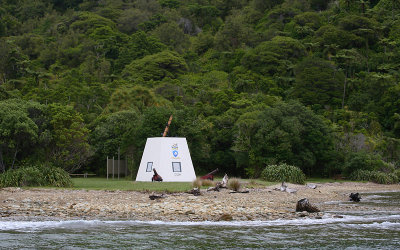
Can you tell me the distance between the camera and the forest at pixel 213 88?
127 feet

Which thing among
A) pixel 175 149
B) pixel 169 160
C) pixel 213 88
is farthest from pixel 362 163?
pixel 213 88

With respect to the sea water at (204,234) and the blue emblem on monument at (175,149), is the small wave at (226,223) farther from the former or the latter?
the blue emblem on monument at (175,149)

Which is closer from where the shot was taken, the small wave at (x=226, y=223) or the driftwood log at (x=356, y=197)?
the small wave at (x=226, y=223)

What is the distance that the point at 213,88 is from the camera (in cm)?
6862

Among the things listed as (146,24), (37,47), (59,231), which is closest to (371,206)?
(59,231)

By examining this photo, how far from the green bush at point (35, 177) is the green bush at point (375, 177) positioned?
2417 centimetres

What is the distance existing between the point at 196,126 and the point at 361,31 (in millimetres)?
50688

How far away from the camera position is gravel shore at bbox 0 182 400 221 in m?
18.1

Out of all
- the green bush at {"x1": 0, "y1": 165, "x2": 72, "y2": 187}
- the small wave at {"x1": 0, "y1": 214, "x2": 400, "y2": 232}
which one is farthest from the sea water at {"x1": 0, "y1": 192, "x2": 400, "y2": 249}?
the green bush at {"x1": 0, "y1": 165, "x2": 72, "y2": 187}

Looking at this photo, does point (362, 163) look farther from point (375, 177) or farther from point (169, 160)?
point (169, 160)

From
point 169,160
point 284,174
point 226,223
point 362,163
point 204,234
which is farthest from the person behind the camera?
point 362,163

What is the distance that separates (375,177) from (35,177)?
26835mm

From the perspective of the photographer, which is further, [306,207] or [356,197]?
[356,197]

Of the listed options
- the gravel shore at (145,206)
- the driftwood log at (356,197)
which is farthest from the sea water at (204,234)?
the driftwood log at (356,197)
